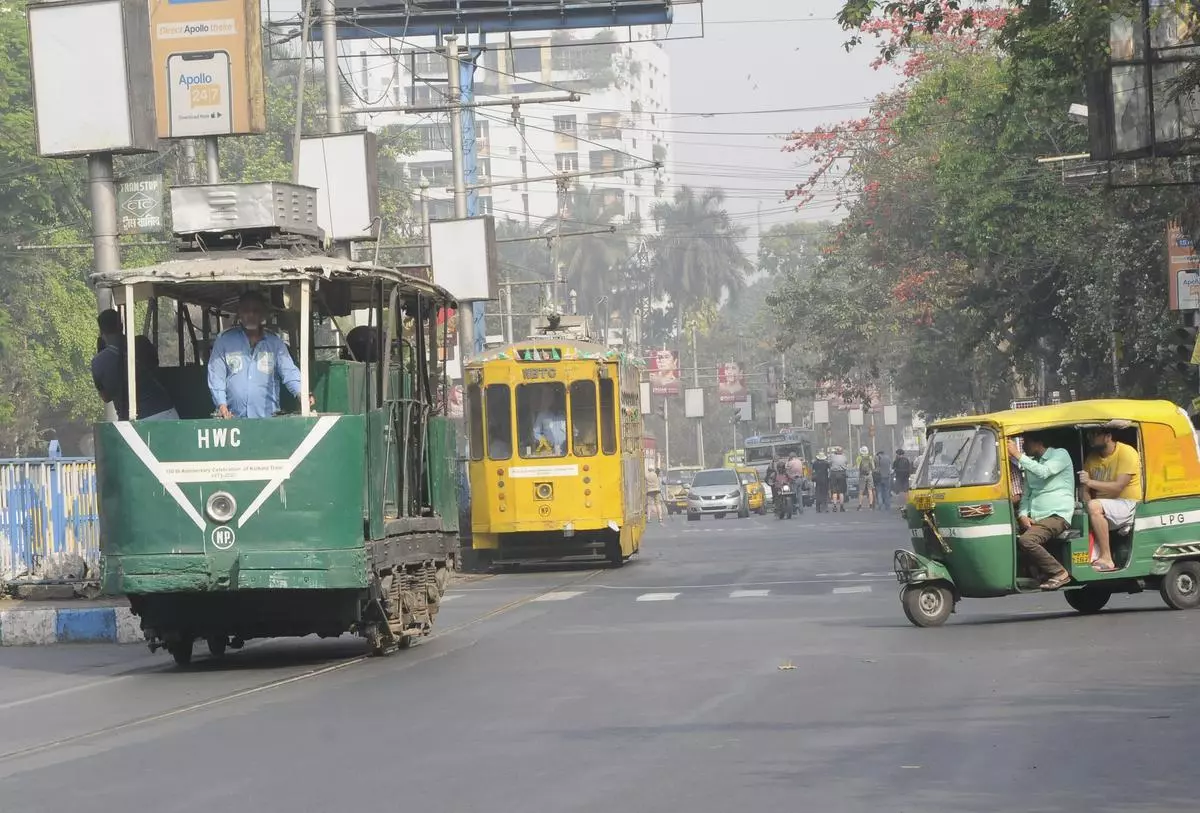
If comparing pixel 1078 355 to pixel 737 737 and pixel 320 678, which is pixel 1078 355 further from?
pixel 737 737

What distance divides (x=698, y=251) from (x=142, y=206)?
101 metres

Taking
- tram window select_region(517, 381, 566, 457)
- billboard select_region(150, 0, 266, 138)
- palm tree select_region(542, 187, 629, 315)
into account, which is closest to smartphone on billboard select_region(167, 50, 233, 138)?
billboard select_region(150, 0, 266, 138)

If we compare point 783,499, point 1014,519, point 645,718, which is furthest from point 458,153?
point 645,718

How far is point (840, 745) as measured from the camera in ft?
31.6

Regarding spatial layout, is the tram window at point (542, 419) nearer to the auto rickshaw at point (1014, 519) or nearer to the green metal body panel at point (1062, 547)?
the auto rickshaw at point (1014, 519)

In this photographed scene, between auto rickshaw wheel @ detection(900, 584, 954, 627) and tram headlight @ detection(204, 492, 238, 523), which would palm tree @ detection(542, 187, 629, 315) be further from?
tram headlight @ detection(204, 492, 238, 523)

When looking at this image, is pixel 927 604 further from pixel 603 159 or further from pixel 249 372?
pixel 603 159

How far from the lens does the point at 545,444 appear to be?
96.6ft

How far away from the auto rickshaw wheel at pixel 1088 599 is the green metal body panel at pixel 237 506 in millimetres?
6765

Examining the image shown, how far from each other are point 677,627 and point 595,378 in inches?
467

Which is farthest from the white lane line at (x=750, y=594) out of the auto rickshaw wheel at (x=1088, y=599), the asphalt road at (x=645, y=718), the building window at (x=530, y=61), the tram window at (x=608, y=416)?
the building window at (x=530, y=61)

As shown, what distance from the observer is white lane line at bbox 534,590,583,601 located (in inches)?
918

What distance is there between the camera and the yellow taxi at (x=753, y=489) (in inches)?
2805

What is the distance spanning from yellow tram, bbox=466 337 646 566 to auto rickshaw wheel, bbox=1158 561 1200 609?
12.8 metres
